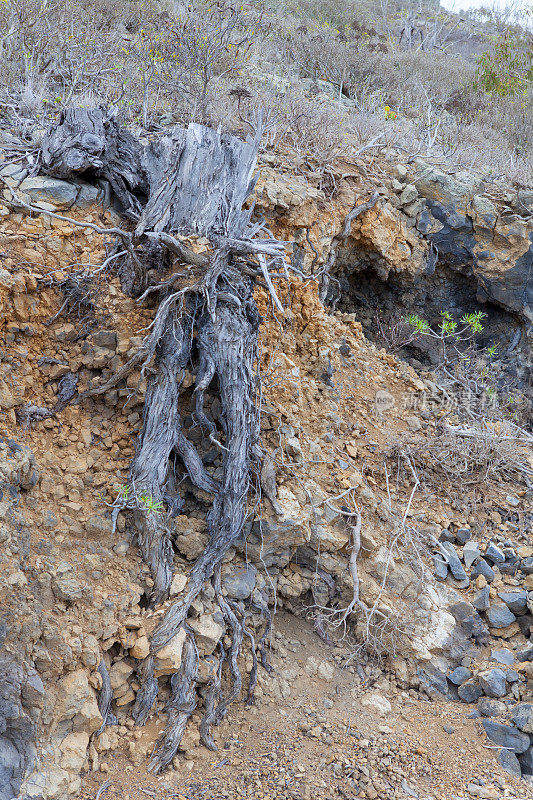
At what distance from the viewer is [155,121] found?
5.50 m

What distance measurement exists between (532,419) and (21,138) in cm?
530

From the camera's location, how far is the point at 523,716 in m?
3.29

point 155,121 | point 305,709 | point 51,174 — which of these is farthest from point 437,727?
point 155,121

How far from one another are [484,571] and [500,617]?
33cm

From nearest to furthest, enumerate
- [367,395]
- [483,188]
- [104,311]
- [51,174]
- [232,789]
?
[232,789], [104,311], [51,174], [367,395], [483,188]

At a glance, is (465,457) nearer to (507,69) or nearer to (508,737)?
(508,737)

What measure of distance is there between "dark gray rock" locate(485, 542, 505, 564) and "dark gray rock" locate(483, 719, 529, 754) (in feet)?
3.86

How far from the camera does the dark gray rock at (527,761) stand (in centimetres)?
323

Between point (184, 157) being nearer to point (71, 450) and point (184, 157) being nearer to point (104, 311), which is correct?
point (104, 311)

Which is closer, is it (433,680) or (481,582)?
(433,680)

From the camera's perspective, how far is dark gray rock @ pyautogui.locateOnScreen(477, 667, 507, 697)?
11.4 ft

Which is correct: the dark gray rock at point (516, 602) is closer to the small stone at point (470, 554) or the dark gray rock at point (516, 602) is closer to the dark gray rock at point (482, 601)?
the dark gray rock at point (482, 601)

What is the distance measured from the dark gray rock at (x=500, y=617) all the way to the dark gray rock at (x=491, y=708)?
0.53m

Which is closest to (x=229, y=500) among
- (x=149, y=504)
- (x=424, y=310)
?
(x=149, y=504)
